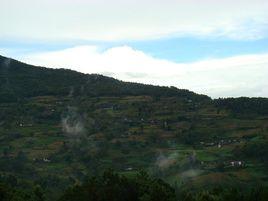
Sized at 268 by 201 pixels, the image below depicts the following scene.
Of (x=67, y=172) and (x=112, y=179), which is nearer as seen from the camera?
(x=112, y=179)

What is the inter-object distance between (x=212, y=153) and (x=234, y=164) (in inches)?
579

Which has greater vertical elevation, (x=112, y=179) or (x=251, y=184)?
(x=112, y=179)

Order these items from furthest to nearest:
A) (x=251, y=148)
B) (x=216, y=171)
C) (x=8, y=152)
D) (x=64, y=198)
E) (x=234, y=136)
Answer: (x=234, y=136) → (x=8, y=152) → (x=251, y=148) → (x=216, y=171) → (x=64, y=198)

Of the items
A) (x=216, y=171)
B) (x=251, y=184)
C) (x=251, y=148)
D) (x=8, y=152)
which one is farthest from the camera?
(x=8, y=152)

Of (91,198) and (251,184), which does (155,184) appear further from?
(251,184)

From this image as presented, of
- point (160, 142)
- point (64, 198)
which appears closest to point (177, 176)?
point (160, 142)

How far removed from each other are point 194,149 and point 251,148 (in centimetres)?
2217

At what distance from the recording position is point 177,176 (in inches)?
6358

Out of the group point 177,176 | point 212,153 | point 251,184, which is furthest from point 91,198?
point 212,153

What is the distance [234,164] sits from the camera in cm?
16388

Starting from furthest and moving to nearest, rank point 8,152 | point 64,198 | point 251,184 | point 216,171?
1. point 8,152
2. point 216,171
3. point 251,184
4. point 64,198

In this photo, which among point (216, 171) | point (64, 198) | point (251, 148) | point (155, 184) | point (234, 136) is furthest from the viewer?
point (234, 136)

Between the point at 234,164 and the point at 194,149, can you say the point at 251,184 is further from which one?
the point at 194,149

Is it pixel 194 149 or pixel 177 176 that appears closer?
pixel 177 176
